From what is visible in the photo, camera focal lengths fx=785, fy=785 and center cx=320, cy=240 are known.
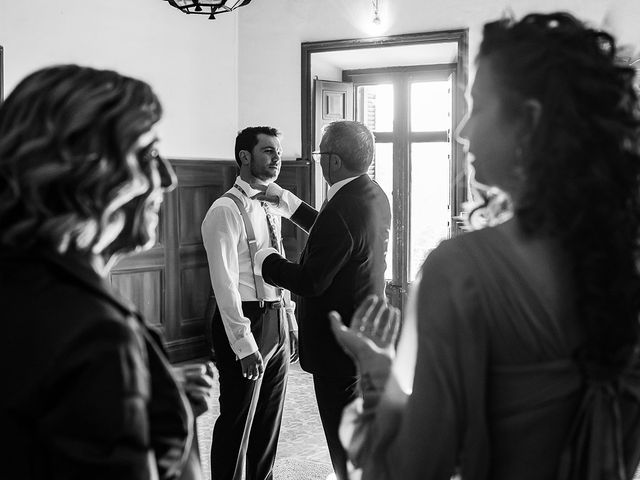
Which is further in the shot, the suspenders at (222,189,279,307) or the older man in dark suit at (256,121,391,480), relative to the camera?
the suspenders at (222,189,279,307)

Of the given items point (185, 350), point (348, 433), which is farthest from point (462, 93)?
point (348, 433)

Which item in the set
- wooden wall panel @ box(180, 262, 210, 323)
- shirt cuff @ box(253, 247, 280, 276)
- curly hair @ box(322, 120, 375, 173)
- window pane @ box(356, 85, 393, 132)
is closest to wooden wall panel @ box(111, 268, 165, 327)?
wooden wall panel @ box(180, 262, 210, 323)

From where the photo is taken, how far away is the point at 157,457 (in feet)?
4.05

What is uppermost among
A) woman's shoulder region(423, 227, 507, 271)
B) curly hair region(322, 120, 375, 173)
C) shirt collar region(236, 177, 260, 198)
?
curly hair region(322, 120, 375, 173)

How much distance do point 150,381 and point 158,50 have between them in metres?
6.98

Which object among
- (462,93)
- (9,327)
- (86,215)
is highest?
(462,93)

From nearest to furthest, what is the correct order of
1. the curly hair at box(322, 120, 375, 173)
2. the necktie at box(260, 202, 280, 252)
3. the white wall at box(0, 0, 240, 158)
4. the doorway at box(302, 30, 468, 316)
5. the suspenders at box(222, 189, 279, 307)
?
the curly hair at box(322, 120, 375, 173) → the suspenders at box(222, 189, 279, 307) → the necktie at box(260, 202, 280, 252) → the white wall at box(0, 0, 240, 158) → the doorway at box(302, 30, 468, 316)

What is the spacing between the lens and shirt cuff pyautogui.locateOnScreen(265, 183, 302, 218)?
415 cm

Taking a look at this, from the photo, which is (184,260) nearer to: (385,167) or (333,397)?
(385,167)

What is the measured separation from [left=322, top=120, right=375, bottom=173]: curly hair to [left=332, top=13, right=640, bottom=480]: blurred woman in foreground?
2.24 m

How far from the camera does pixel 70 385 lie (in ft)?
3.47

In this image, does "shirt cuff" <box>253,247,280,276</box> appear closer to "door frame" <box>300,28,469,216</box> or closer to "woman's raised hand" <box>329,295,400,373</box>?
"woman's raised hand" <box>329,295,400,373</box>

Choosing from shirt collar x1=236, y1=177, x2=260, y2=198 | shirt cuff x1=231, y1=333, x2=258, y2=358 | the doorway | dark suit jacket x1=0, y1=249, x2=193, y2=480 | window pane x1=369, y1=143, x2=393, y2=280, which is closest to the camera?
dark suit jacket x1=0, y1=249, x2=193, y2=480

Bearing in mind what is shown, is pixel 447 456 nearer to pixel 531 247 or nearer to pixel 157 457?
pixel 531 247
